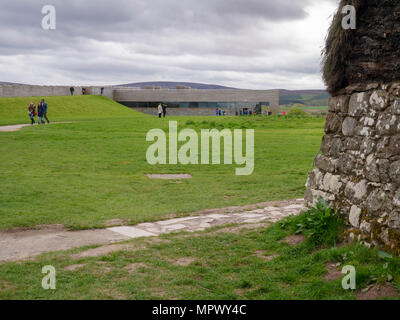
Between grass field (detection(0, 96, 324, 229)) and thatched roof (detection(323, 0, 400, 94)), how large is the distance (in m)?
5.51

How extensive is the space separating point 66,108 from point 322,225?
51.8 metres

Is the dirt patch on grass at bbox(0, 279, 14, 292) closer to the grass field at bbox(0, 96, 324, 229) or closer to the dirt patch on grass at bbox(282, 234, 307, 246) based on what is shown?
the grass field at bbox(0, 96, 324, 229)

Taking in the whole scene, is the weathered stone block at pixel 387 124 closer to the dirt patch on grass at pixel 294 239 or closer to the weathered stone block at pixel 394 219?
the weathered stone block at pixel 394 219

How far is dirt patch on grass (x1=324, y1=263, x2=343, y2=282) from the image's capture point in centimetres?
572

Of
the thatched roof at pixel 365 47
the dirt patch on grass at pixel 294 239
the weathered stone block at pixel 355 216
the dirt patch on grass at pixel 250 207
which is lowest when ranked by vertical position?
the dirt patch on grass at pixel 250 207

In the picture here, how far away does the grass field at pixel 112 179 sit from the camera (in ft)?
36.6

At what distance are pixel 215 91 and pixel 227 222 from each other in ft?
234

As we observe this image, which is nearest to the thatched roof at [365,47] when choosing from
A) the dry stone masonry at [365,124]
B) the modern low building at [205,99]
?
the dry stone masonry at [365,124]

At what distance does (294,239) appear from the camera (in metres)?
Result: 7.57

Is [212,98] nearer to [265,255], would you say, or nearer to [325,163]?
[325,163]

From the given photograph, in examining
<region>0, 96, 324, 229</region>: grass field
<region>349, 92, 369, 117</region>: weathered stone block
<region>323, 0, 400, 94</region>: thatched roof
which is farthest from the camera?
<region>0, 96, 324, 229</region>: grass field

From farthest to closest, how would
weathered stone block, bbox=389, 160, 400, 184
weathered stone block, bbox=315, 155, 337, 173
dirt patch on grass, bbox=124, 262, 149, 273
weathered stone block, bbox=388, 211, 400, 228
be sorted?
weathered stone block, bbox=315, 155, 337, 173, dirt patch on grass, bbox=124, 262, 149, 273, weathered stone block, bbox=389, 160, 400, 184, weathered stone block, bbox=388, 211, 400, 228

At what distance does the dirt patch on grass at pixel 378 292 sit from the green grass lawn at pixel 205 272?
8 cm

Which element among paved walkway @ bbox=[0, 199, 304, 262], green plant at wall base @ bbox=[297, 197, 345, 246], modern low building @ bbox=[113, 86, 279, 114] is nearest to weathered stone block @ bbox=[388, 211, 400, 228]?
green plant at wall base @ bbox=[297, 197, 345, 246]
